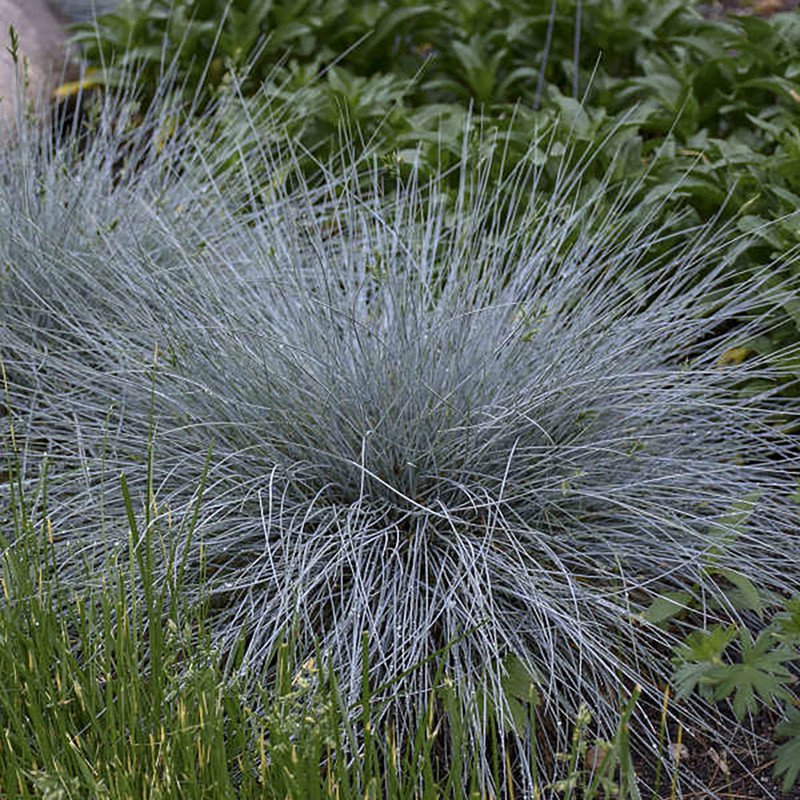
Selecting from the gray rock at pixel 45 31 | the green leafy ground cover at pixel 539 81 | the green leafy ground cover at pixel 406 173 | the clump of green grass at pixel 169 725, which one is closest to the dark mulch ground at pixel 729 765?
the green leafy ground cover at pixel 406 173

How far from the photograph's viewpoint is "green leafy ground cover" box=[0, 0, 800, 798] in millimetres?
1963

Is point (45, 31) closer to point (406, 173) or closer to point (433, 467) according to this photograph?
point (406, 173)

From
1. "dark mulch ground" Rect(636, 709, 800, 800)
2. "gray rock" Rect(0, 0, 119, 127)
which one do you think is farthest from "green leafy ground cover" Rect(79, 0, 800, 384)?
"dark mulch ground" Rect(636, 709, 800, 800)

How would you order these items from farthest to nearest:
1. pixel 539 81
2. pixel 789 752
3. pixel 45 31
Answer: pixel 45 31
pixel 539 81
pixel 789 752

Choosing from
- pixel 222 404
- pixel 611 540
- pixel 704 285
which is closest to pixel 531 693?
pixel 611 540

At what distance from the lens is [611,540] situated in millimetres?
2619

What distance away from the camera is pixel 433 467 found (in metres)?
2.64

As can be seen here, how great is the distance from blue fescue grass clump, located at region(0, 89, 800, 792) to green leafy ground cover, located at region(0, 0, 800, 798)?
0.10 meters

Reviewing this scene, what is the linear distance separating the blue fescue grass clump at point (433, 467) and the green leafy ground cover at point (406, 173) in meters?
0.10

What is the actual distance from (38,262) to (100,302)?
0.20m

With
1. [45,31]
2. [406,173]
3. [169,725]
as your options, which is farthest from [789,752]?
[45,31]

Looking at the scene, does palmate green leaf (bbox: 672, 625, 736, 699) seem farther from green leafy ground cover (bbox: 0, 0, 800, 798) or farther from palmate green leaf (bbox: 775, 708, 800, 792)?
palmate green leaf (bbox: 775, 708, 800, 792)

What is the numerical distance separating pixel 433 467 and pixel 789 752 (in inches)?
35.2

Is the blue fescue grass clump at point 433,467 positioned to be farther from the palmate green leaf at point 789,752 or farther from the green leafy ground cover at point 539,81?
the green leafy ground cover at point 539,81
